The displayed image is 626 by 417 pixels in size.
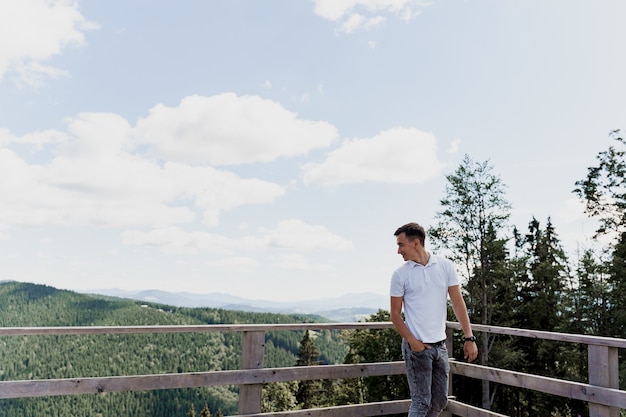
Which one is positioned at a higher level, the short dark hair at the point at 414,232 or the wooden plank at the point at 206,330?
the short dark hair at the point at 414,232

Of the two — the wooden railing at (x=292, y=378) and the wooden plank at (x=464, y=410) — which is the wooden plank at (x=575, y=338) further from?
the wooden plank at (x=464, y=410)

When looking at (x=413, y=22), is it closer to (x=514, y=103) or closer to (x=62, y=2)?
(x=62, y=2)

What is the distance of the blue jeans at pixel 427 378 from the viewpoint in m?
3.41

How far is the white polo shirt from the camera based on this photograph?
11.2 ft

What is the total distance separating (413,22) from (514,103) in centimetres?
1841

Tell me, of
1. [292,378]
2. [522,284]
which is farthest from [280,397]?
[292,378]

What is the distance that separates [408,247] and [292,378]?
1.62 metres

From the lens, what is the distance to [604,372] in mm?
3508

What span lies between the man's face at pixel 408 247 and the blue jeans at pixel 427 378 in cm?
56

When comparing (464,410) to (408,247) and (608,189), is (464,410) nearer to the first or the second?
(408,247)

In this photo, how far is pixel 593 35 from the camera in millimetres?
15711

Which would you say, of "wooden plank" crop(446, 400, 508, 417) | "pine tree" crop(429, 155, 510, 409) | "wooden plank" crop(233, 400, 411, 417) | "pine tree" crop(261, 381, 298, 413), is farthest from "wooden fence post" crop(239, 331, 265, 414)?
"pine tree" crop(261, 381, 298, 413)

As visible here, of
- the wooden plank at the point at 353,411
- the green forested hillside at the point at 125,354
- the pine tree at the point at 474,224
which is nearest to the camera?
the wooden plank at the point at 353,411

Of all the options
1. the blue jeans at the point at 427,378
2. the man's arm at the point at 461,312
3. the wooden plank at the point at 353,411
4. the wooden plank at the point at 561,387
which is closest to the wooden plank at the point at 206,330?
the wooden plank at the point at 561,387
